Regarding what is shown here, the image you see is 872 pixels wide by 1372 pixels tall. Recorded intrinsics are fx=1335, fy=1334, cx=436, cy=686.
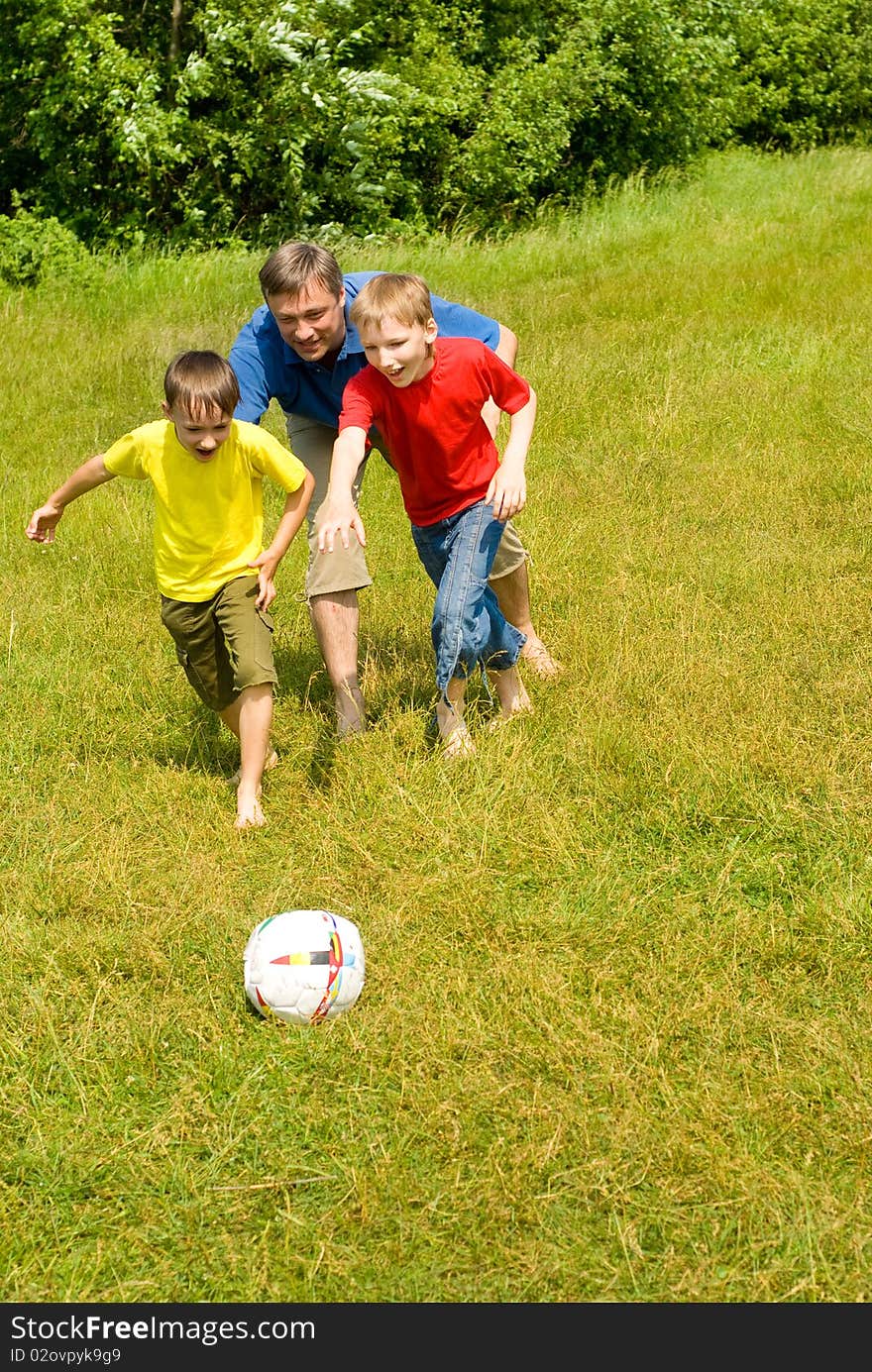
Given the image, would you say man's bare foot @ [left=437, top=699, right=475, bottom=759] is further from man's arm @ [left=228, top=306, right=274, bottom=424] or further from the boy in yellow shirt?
man's arm @ [left=228, top=306, right=274, bottom=424]

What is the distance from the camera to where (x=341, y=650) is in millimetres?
5336

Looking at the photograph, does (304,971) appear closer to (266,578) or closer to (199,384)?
(266,578)

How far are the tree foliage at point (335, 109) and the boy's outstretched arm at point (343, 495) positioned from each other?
34.1 feet

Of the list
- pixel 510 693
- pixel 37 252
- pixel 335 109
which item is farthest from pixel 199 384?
pixel 335 109

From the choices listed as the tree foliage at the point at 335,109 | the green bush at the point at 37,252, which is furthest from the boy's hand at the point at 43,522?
the tree foliage at the point at 335,109

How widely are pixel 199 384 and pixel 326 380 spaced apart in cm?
90

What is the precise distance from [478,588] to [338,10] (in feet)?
39.7

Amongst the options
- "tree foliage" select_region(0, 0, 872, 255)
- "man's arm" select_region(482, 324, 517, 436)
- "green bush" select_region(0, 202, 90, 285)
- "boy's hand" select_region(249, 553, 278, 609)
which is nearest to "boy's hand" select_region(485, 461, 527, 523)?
"man's arm" select_region(482, 324, 517, 436)

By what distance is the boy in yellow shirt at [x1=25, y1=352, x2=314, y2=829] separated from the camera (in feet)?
15.7

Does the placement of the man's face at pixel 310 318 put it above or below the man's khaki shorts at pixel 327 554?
above

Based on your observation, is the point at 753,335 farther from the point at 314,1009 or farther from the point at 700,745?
the point at 314,1009

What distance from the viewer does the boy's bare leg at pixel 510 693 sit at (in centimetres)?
534

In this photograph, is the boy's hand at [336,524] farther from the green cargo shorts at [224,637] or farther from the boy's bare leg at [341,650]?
the boy's bare leg at [341,650]

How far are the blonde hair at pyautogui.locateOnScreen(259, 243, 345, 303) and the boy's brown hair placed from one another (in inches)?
18.0
